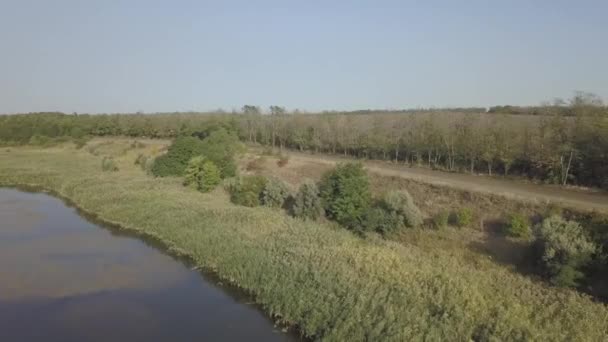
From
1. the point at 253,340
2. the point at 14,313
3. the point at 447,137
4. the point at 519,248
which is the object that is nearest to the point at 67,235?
the point at 14,313

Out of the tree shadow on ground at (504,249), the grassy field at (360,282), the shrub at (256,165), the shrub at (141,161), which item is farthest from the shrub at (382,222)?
the shrub at (141,161)

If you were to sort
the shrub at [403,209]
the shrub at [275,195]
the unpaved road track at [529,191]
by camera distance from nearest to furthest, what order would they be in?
the shrub at [403,209], the unpaved road track at [529,191], the shrub at [275,195]

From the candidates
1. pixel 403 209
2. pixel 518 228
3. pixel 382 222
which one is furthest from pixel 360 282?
pixel 518 228

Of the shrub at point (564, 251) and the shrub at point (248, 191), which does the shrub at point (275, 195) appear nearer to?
the shrub at point (248, 191)

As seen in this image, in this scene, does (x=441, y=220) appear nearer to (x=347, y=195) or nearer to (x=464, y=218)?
(x=464, y=218)

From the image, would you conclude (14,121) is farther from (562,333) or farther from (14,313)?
(562,333)

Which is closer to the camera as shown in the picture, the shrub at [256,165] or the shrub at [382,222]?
the shrub at [382,222]
